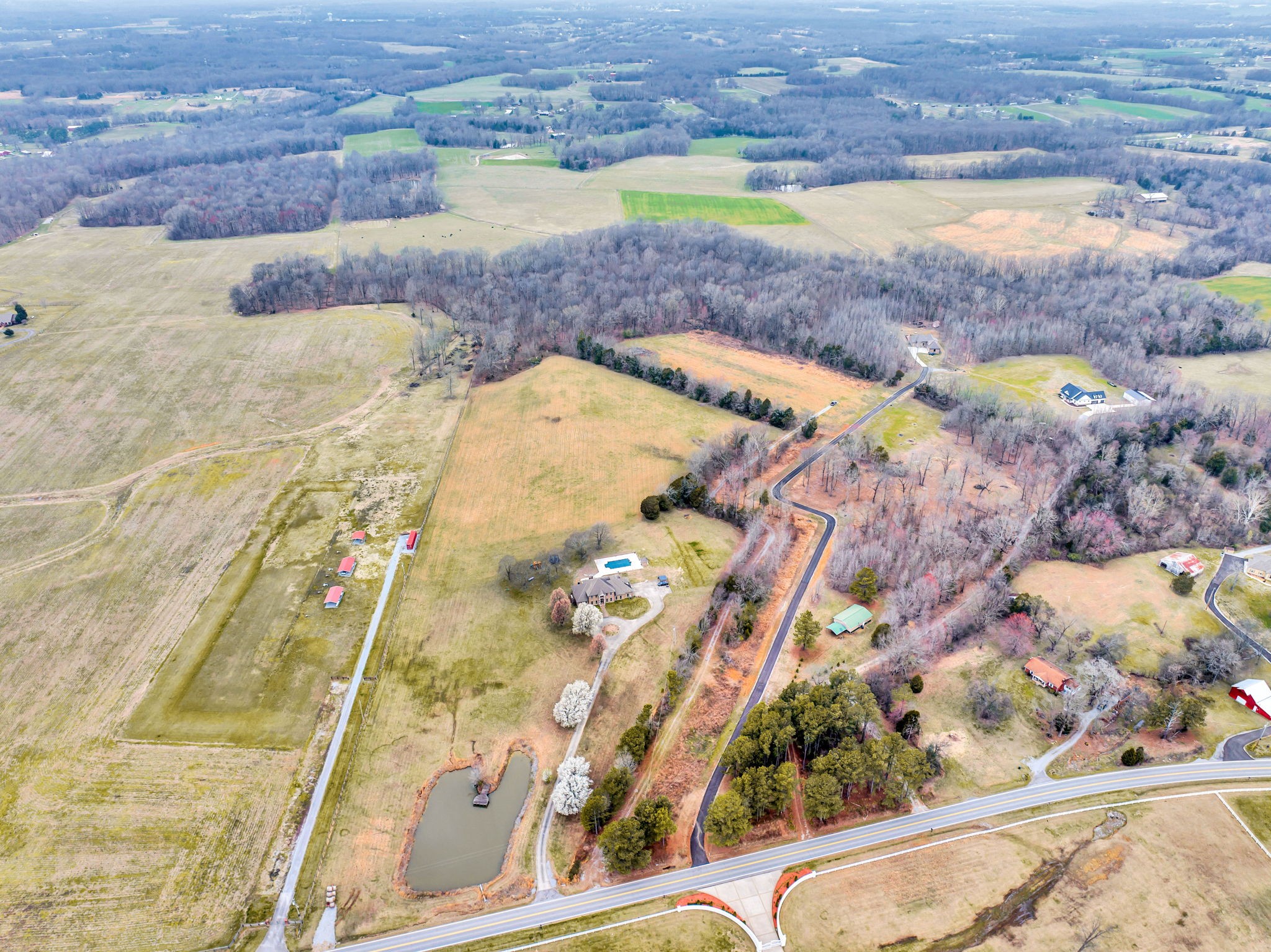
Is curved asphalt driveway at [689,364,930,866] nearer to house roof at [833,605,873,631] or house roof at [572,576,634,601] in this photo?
house roof at [833,605,873,631]

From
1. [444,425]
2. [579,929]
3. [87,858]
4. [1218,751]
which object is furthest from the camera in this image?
[444,425]

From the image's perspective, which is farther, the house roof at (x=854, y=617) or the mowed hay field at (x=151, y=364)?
the mowed hay field at (x=151, y=364)

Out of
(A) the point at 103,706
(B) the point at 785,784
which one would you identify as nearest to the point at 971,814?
(B) the point at 785,784

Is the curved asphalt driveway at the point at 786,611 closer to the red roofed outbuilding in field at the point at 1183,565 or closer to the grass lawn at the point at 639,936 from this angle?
the grass lawn at the point at 639,936

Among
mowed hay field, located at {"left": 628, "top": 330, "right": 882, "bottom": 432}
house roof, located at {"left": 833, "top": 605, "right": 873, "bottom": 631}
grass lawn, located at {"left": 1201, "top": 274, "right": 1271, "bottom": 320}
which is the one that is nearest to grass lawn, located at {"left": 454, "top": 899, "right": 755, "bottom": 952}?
house roof, located at {"left": 833, "top": 605, "right": 873, "bottom": 631}

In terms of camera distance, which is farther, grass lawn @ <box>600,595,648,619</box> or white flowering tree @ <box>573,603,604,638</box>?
grass lawn @ <box>600,595,648,619</box>

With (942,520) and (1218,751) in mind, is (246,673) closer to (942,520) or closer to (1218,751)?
(942,520)

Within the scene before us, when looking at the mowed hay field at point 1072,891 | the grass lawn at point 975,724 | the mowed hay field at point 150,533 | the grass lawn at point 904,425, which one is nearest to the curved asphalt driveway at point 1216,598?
the grass lawn at point 975,724
